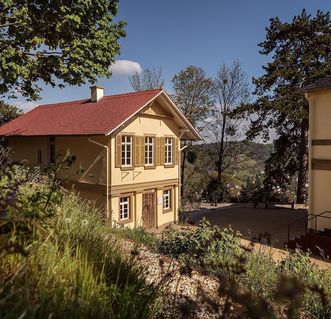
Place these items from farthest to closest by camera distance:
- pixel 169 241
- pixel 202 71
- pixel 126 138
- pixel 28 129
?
1. pixel 202 71
2. pixel 28 129
3. pixel 126 138
4. pixel 169 241

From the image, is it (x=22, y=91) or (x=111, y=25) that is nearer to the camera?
(x=111, y=25)

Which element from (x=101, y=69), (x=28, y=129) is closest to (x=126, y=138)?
(x=101, y=69)

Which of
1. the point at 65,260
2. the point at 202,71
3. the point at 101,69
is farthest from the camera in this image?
the point at 202,71

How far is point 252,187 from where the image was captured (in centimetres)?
2900

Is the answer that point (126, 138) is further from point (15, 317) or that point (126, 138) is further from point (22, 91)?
point (15, 317)

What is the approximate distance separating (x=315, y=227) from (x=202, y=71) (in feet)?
69.1

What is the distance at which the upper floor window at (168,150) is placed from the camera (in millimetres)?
21066

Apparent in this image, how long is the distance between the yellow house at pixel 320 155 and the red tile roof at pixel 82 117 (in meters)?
8.25

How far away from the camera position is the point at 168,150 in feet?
70.3

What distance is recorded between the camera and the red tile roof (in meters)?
17.4

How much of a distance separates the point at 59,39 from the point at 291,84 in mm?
16636

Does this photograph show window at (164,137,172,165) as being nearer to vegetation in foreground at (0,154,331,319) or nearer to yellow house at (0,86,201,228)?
yellow house at (0,86,201,228)

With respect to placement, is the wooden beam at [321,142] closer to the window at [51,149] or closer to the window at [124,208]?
the window at [124,208]

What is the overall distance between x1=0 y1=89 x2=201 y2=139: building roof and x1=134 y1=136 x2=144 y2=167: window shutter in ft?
5.96
